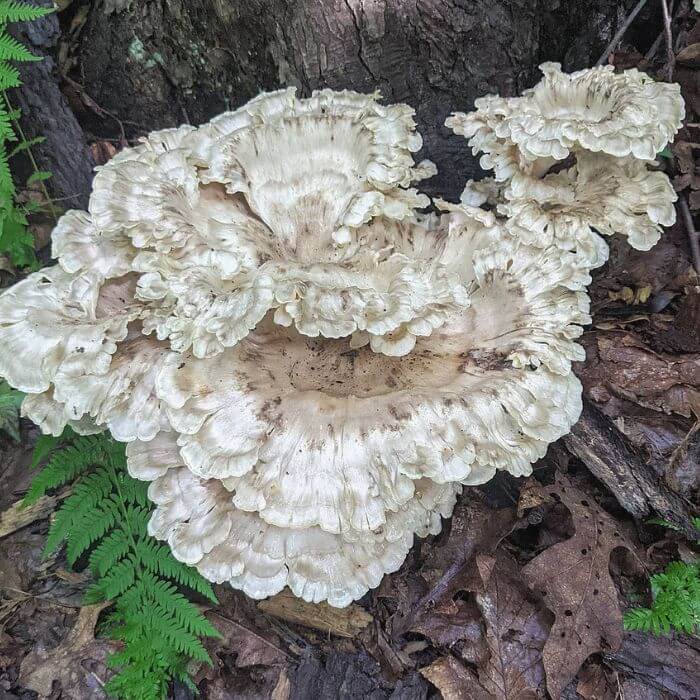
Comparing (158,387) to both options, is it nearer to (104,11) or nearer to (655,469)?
(655,469)

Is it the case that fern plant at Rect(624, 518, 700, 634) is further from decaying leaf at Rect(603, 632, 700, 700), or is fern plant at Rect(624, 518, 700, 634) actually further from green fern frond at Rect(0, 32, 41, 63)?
green fern frond at Rect(0, 32, 41, 63)

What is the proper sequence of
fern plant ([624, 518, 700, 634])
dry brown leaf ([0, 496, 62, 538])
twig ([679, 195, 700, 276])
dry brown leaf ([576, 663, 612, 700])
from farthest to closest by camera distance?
twig ([679, 195, 700, 276])
dry brown leaf ([0, 496, 62, 538])
dry brown leaf ([576, 663, 612, 700])
fern plant ([624, 518, 700, 634])

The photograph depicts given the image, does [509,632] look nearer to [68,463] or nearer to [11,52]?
[68,463]

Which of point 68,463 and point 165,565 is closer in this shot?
point 165,565

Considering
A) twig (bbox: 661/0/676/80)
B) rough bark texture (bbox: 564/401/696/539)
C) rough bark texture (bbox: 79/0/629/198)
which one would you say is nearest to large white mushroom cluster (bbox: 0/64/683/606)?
rough bark texture (bbox: 79/0/629/198)

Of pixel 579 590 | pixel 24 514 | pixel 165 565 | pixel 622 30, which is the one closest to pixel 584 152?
pixel 622 30

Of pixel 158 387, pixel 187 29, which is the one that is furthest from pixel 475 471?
pixel 187 29

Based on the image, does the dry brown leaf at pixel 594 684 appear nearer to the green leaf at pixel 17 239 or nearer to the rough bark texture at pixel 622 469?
the rough bark texture at pixel 622 469
